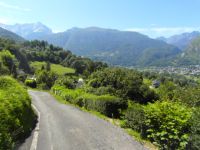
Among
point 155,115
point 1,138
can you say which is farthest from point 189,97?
point 1,138

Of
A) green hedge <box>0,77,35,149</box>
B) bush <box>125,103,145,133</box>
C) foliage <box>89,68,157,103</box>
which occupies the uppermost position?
green hedge <box>0,77,35,149</box>

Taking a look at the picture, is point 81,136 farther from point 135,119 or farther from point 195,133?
point 195,133

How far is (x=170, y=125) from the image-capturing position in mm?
12375

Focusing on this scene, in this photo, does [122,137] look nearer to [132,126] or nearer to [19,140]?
[132,126]

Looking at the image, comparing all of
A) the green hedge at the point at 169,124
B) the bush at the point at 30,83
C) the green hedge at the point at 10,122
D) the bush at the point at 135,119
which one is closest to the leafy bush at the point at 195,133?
the green hedge at the point at 169,124

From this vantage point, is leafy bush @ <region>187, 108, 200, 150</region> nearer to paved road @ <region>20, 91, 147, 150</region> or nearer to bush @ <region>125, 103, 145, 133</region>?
paved road @ <region>20, 91, 147, 150</region>

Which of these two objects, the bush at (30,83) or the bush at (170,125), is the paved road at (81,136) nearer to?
the bush at (170,125)

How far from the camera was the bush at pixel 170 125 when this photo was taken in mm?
12047

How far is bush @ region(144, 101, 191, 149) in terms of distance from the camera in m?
12.0

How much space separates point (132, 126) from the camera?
18.6m

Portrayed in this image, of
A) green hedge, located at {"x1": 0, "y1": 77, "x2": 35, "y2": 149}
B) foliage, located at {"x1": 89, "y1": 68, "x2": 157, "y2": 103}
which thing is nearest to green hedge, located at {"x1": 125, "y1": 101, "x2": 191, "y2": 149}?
green hedge, located at {"x1": 0, "y1": 77, "x2": 35, "y2": 149}

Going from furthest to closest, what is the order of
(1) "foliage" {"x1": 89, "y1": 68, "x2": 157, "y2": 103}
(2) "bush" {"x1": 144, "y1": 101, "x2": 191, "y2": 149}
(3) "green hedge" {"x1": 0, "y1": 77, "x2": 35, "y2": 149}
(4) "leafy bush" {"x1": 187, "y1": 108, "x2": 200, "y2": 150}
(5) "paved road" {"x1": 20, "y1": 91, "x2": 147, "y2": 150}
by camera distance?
(1) "foliage" {"x1": 89, "y1": 68, "x2": 157, "y2": 103}
(5) "paved road" {"x1": 20, "y1": 91, "x2": 147, "y2": 150}
(2) "bush" {"x1": 144, "y1": 101, "x2": 191, "y2": 149}
(4) "leafy bush" {"x1": 187, "y1": 108, "x2": 200, "y2": 150}
(3) "green hedge" {"x1": 0, "y1": 77, "x2": 35, "y2": 149}

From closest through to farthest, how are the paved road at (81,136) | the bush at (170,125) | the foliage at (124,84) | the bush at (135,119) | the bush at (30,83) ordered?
the bush at (170,125) < the paved road at (81,136) < the bush at (135,119) < the foliage at (124,84) < the bush at (30,83)

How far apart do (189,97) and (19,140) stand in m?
24.0
